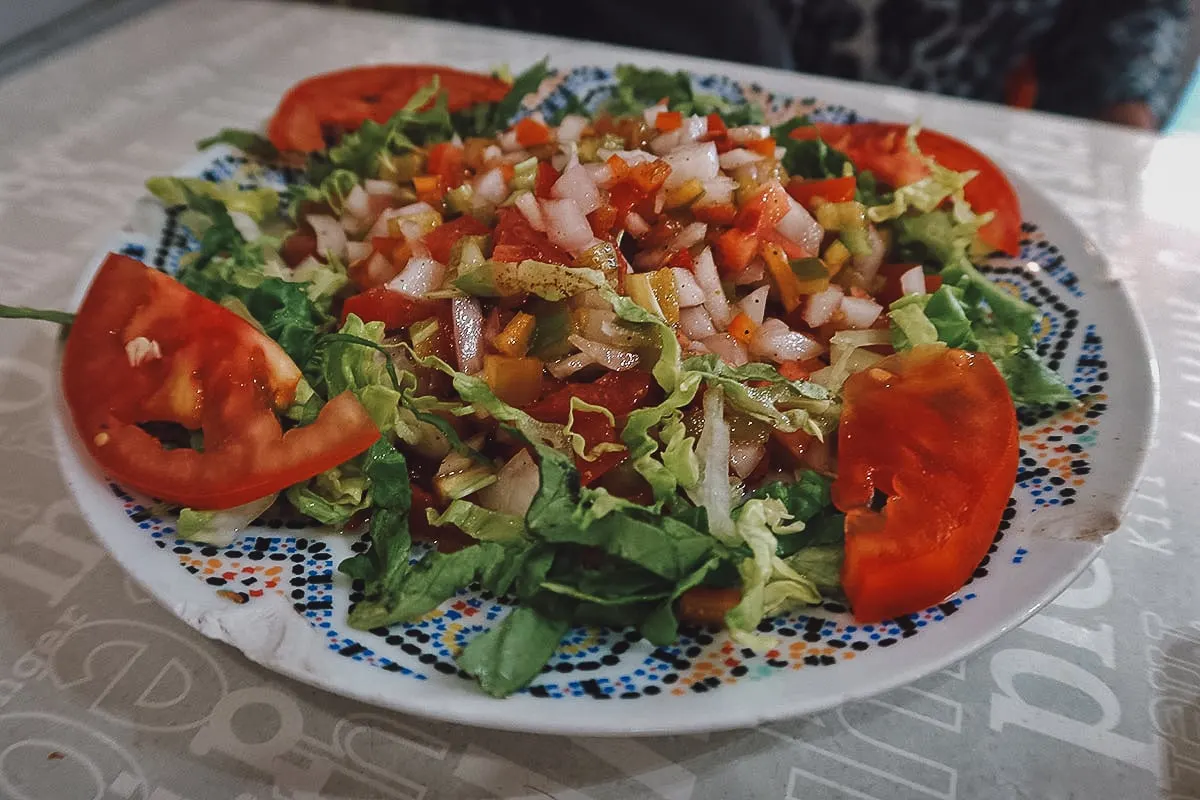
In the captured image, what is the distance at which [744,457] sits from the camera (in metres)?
1.27

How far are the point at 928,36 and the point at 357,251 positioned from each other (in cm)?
258

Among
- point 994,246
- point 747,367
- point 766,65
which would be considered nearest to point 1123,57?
point 766,65

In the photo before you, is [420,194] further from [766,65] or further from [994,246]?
[766,65]

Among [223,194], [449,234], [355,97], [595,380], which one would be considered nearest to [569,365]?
[595,380]

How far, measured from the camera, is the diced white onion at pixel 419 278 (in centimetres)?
140

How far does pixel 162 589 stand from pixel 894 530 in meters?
0.91

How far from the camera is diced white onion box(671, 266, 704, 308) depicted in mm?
1360

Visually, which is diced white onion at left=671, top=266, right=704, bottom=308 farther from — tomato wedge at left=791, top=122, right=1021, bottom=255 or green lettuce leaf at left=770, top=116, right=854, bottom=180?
tomato wedge at left=791, top=122, right=1021, bottom=255

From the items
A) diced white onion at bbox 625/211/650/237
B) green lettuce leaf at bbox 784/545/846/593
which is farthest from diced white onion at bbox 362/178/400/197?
green lettuce leaf at bbox 784/545/846/593

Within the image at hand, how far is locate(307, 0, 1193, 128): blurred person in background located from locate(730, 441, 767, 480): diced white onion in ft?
7.28

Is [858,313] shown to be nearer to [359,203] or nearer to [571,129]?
[571,129]

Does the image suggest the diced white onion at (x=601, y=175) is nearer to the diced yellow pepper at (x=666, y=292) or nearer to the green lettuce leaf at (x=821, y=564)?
the diced yellow pepper at (x=666, y=292)

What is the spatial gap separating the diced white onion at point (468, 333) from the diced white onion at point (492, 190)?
0.28 meters

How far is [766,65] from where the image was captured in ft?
10.1
